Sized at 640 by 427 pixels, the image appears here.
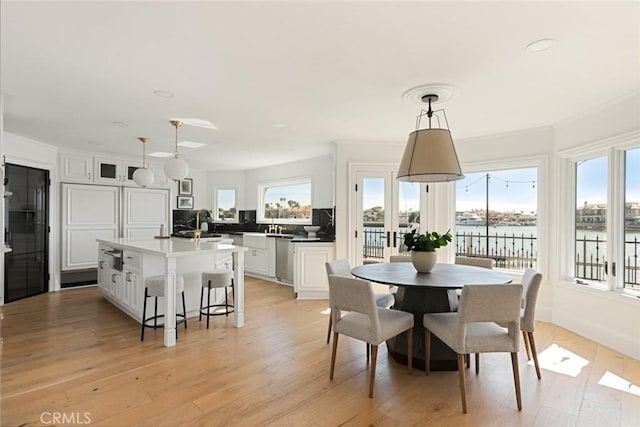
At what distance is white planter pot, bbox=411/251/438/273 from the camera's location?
3.00 meters

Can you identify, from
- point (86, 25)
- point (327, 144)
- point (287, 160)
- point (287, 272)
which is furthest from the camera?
point (287, 160)

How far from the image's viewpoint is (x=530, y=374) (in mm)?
2697

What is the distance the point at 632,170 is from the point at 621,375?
6.24 feet

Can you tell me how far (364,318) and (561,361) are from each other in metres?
1.84

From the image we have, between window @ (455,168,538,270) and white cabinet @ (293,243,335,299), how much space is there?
1.93m

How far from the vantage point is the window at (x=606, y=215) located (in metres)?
3.28

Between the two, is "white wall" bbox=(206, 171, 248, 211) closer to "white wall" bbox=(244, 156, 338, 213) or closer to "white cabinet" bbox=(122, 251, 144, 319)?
"white wall" bbox=(244, 156, 338, 213)

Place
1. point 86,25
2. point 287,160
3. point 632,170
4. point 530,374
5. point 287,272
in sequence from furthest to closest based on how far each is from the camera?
point 287,160
point 287,272
point 632,170
point 530,374
point 86,25

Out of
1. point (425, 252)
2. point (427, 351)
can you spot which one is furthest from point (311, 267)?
point (427, 351)

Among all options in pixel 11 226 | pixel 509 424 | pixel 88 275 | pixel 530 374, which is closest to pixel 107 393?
pixel 509 424

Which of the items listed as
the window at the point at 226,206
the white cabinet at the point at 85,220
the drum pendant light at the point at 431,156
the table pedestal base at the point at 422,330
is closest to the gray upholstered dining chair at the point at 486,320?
the table pedestal base at the point at 422,330

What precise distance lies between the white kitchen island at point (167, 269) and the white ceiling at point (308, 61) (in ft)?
4.77

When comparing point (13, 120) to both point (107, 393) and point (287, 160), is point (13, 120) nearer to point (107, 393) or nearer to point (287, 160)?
point (107, 393)

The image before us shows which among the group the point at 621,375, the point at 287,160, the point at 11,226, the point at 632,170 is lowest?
the point at 621,375
